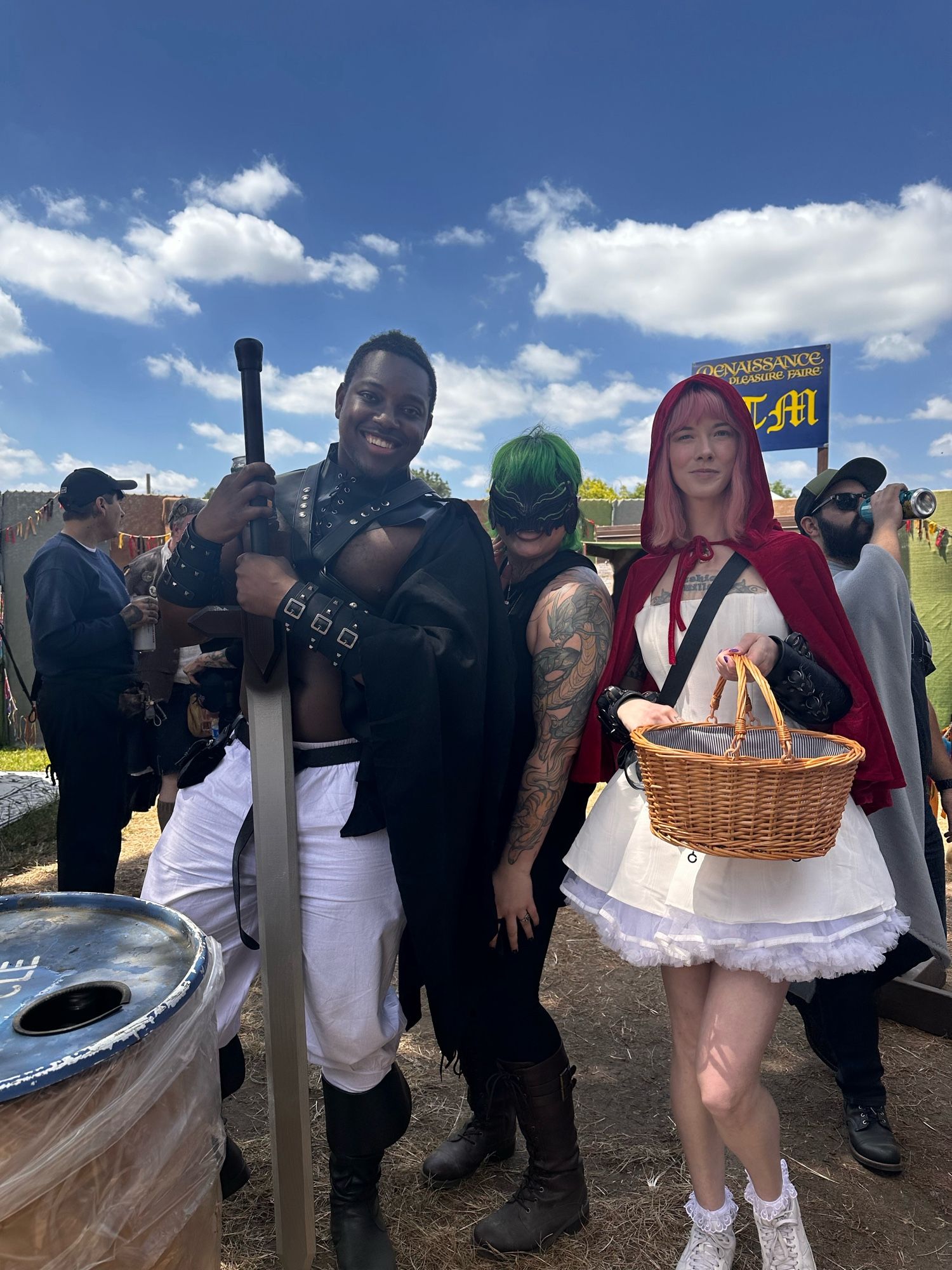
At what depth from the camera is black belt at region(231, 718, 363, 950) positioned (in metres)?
1.92

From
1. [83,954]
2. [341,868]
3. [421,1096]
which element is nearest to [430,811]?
[341,868]

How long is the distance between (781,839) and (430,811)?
71 cm

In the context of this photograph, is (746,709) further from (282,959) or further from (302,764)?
(282,959)

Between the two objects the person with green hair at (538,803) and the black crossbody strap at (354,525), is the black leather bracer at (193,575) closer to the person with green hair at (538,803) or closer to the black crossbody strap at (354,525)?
the black crossbody strap at (354,525)

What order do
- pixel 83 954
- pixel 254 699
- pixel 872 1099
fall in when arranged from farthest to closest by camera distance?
pixel 872 1099
pixel 254 699
pixel 83 954

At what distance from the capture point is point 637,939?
1712 mm

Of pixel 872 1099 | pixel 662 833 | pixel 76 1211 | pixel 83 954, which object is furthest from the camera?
pixel 872 1099

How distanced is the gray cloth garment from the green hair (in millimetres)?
1002

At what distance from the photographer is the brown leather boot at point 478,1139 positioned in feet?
7.63

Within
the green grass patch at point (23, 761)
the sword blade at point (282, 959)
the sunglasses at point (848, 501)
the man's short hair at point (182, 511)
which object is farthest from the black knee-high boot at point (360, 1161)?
the green grass patch at point (23, 761)

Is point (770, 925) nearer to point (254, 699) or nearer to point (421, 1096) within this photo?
point (254, 699)

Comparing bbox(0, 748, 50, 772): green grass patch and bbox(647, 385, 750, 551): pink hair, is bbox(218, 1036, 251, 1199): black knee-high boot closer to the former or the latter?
bbox(647, 385, 750, 551): pink hair

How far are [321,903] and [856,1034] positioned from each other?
5.79ft

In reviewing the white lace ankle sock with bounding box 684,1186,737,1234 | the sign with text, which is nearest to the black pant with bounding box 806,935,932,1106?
the white lace ankle sock with bounding box 684,1186,737,1234
